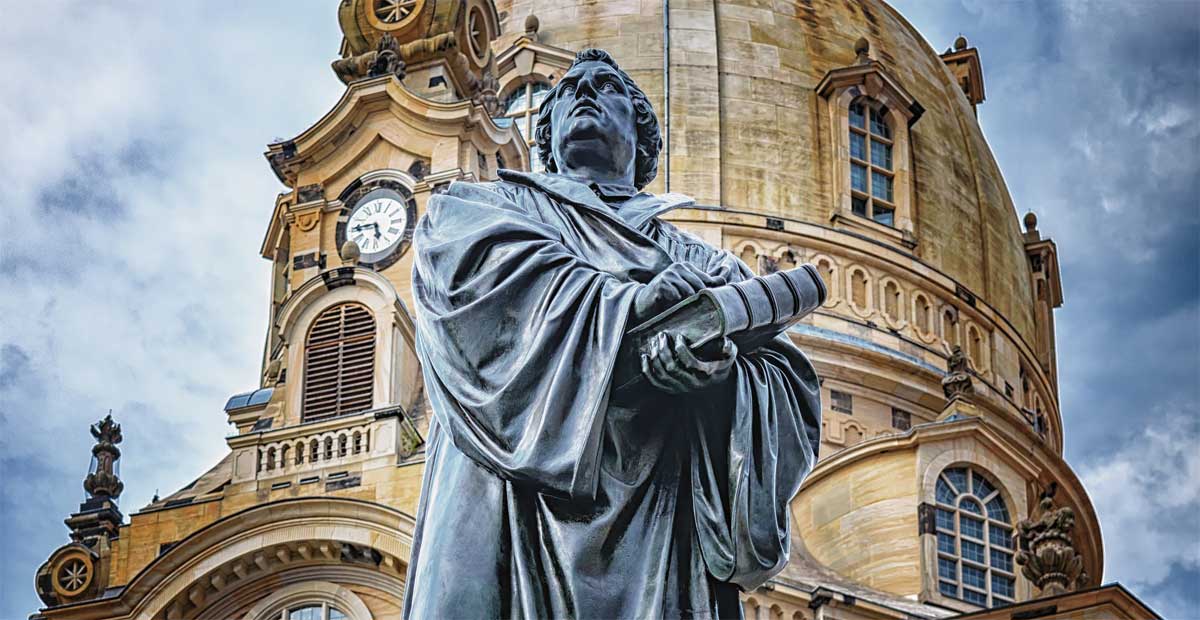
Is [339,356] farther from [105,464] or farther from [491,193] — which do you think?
[491,193]

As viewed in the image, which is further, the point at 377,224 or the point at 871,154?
the point at 871,154

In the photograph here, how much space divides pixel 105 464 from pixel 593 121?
2789 cm

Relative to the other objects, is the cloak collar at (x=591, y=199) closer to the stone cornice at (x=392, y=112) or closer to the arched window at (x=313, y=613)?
the arched window at (x=313, y=613)

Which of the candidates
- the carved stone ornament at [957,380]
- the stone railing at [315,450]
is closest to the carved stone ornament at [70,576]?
the stone railing at [315,450]

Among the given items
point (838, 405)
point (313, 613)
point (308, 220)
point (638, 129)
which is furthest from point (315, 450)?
point (638, 129)

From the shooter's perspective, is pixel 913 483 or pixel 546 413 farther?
pixel 913 483

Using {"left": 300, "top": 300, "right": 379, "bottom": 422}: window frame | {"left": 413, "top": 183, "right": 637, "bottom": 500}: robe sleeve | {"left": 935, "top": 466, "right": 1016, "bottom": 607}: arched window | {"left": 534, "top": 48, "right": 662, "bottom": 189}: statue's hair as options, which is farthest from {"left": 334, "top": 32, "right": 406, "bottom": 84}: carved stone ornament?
{"left": 413, "top": 183, "right": 637, "bottom": 500}: robe sleeve

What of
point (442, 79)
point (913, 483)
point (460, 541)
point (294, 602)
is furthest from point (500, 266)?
point (913, 483)

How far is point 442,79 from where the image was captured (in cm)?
3844

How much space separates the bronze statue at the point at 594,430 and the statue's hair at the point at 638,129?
66 centimetres

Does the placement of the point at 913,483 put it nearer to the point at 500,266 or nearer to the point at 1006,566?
the point at 1006,566

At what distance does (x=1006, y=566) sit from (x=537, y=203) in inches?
1440

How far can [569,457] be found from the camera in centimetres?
595

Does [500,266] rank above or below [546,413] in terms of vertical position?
above
